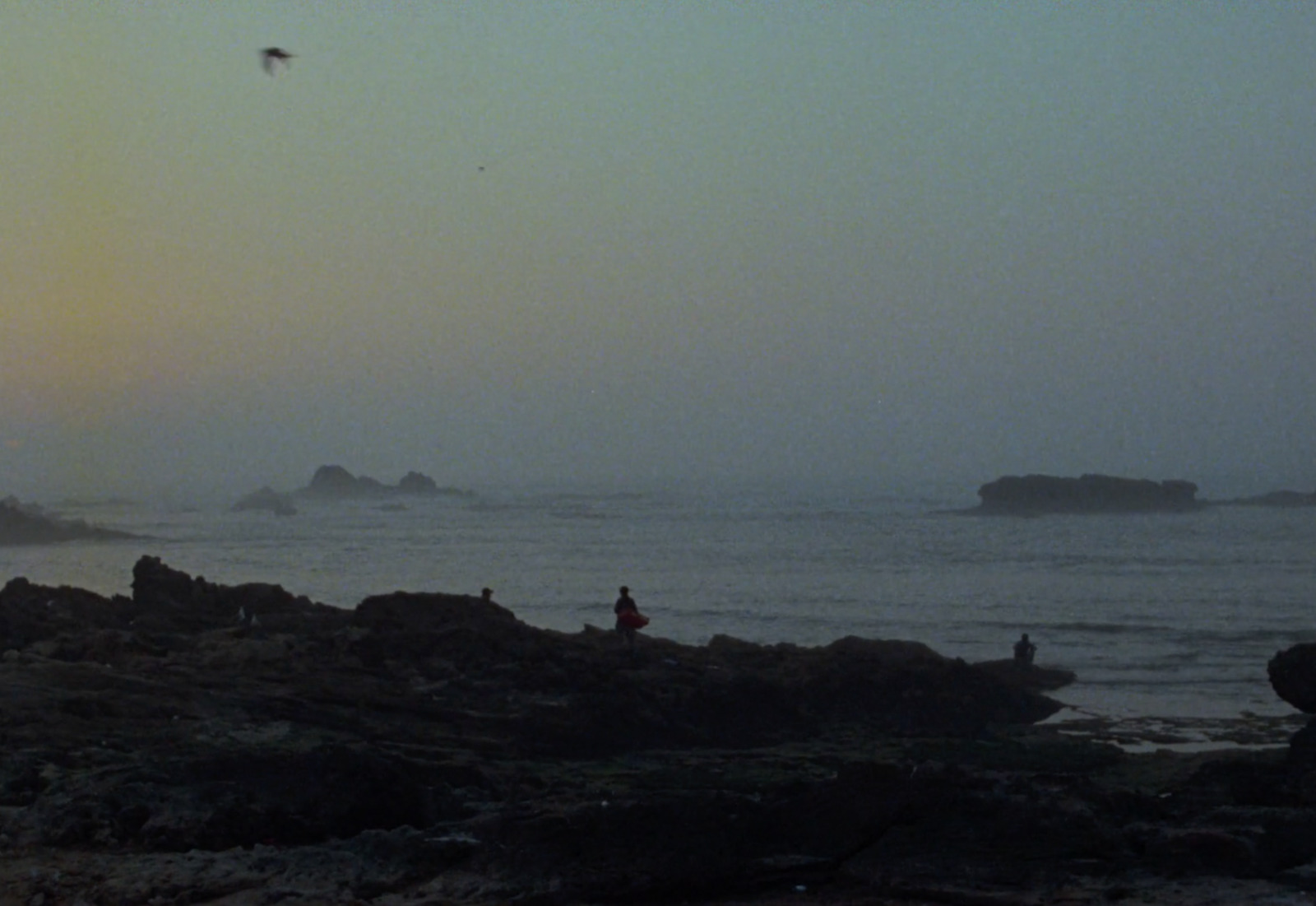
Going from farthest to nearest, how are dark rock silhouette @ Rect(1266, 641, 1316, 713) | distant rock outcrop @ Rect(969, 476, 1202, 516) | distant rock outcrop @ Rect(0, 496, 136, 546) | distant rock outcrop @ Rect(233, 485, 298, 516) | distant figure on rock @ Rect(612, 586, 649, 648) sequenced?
distant rock outcrop @ Rect(233, 485, 298, 516) → distant rock outcrop @ Rect(969, 476, 1202, 516) → distant rock outcrop @ Rect(0, 496, 136, 546) → distant figure on rock @ Rect(612, 586, 649, 648) → dark rock silhouette @ Rect(1266, 641, 1316, 713)

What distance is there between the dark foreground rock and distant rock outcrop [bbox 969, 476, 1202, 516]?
90671 mm

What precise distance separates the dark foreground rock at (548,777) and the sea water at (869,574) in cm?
617

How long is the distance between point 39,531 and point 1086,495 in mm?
72474

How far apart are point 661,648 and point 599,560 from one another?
132ft

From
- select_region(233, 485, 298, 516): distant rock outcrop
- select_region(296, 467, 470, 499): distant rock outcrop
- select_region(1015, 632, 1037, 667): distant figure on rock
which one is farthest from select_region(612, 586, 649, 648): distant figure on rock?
select_region(296, 467, 470, 499): distant rock outcrop

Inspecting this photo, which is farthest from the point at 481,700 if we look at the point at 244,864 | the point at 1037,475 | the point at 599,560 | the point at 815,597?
the point at 1037,475

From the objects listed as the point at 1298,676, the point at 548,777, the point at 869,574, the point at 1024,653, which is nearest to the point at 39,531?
the point at 869,574

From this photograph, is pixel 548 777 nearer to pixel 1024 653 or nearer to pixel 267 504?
pixel 1024 653

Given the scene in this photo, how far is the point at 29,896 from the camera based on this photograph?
952 centimetres

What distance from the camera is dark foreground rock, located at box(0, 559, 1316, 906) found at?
954 cm

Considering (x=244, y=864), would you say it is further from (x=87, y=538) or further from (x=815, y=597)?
(x=87, y=538)

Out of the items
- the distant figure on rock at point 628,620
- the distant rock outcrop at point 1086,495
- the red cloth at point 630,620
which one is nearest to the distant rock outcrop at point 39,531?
the distant rock outcrop at point 1086,495

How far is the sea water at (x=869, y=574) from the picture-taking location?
3134cm

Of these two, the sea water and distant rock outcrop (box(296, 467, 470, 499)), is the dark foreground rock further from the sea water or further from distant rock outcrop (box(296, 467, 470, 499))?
distant rock outcrop (box(296, 467, 470, 499))
